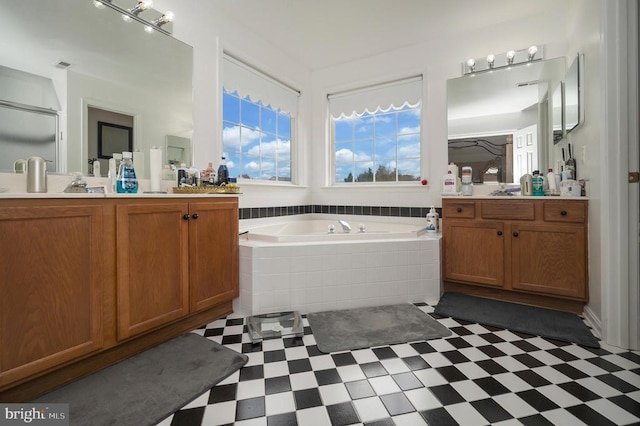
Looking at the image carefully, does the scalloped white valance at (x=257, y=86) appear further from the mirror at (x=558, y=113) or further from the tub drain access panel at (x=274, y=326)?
the mirror at (x=558, y=113)

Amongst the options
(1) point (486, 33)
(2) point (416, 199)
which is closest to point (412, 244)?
(2) point (416, 199)

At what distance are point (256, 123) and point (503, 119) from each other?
2489mm

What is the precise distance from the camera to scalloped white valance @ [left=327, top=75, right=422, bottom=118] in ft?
10.9

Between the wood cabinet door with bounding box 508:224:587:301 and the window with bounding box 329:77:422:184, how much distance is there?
1316 millimetres

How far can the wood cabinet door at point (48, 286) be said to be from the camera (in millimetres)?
1181

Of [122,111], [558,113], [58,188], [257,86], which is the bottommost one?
[58,188]

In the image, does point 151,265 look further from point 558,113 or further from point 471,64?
point 558,113

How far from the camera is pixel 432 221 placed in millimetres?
2908

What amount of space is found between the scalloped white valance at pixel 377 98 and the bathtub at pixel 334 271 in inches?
64.2

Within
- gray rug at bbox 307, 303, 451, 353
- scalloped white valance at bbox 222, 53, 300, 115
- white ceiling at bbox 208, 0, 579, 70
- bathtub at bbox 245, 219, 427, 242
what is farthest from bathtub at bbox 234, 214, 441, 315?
white ceiling at bbox 208, 0, 579, 70

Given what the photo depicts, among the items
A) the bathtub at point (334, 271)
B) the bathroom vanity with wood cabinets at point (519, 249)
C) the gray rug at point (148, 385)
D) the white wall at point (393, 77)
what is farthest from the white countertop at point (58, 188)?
the bathroom vanity with wood cabinets at point (519, 249)

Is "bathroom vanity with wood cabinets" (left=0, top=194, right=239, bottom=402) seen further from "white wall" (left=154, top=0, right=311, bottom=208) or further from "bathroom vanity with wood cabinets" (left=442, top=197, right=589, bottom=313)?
"bathroom vanity with wood cabinets" (left=442, top=197, right=589, bottom=313)

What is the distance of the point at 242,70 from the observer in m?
2.96

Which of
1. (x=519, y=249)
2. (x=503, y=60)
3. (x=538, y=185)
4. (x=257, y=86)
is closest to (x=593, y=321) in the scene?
(x=519, y=249)
